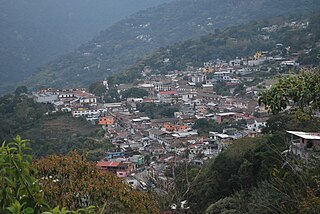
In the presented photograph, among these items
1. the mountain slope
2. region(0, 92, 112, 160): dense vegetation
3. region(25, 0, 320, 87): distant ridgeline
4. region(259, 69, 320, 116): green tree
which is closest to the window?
region(259, 69, 320, 116): green tree

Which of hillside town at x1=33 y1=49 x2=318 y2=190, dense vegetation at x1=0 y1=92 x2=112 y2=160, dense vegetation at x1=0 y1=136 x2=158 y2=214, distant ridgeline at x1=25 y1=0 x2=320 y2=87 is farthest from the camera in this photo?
distant ridgeline at x1=25 y1=0 x2=320 y2=87

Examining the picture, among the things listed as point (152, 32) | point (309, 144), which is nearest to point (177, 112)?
point (309, 144)

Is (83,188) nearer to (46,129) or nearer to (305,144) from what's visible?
(305,144)

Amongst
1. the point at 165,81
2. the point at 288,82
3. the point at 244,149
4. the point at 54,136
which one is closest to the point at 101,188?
the point at 288,82

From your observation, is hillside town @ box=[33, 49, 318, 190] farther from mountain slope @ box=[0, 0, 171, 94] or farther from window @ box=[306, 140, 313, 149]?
mountain slope @ box=[0, 0, 171, 94]

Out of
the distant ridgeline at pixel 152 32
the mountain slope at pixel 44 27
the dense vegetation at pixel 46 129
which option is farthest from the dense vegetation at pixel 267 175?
the mountain slope at pixel 44 27
